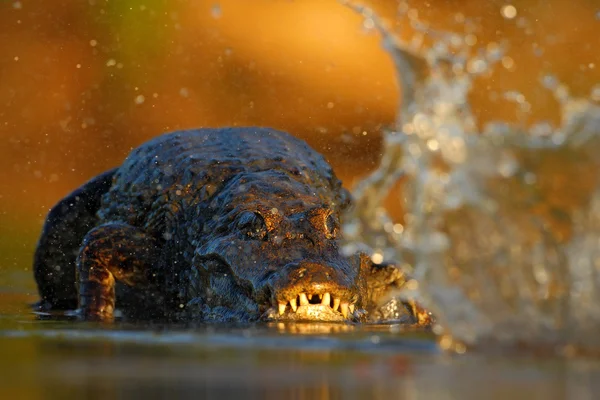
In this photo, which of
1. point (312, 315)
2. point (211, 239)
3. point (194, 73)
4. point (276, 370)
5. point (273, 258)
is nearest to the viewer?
point (276, 370)

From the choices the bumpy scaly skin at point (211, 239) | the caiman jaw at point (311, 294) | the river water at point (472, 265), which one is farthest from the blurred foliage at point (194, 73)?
the river water at point (472, 265)

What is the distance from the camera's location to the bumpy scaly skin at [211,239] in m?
6.89

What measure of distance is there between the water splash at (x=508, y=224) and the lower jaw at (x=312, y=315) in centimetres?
255

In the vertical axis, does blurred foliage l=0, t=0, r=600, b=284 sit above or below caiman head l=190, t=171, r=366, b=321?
above

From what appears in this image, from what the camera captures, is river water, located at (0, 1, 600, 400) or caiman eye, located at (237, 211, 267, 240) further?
caiman eye, located at (237, 211, 267, 240)

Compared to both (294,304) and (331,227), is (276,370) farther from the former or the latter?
(331,227)

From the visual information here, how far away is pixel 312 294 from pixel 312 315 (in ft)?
0.39

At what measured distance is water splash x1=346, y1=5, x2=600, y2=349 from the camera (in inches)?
152

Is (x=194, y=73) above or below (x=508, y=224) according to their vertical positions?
above

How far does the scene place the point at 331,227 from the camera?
288 inches

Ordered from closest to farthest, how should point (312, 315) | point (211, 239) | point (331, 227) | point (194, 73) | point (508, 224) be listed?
1. point (508, 224)
2. point (312, 315)
3. point (331, 227)
4. point (211, 239)
5. point (194, 73)

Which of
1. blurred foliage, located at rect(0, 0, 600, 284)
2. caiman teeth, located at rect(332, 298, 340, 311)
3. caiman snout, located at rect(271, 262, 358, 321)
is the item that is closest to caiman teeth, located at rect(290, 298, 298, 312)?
caiman snout, located at rect(271, 262, 358, 321)

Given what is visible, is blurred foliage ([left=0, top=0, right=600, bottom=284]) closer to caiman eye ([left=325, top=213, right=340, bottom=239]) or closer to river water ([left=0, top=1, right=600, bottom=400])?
caiman eye ([left=325, top=213, right=340, bottom=239])

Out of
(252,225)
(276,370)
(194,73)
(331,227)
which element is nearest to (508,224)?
(276,370)
